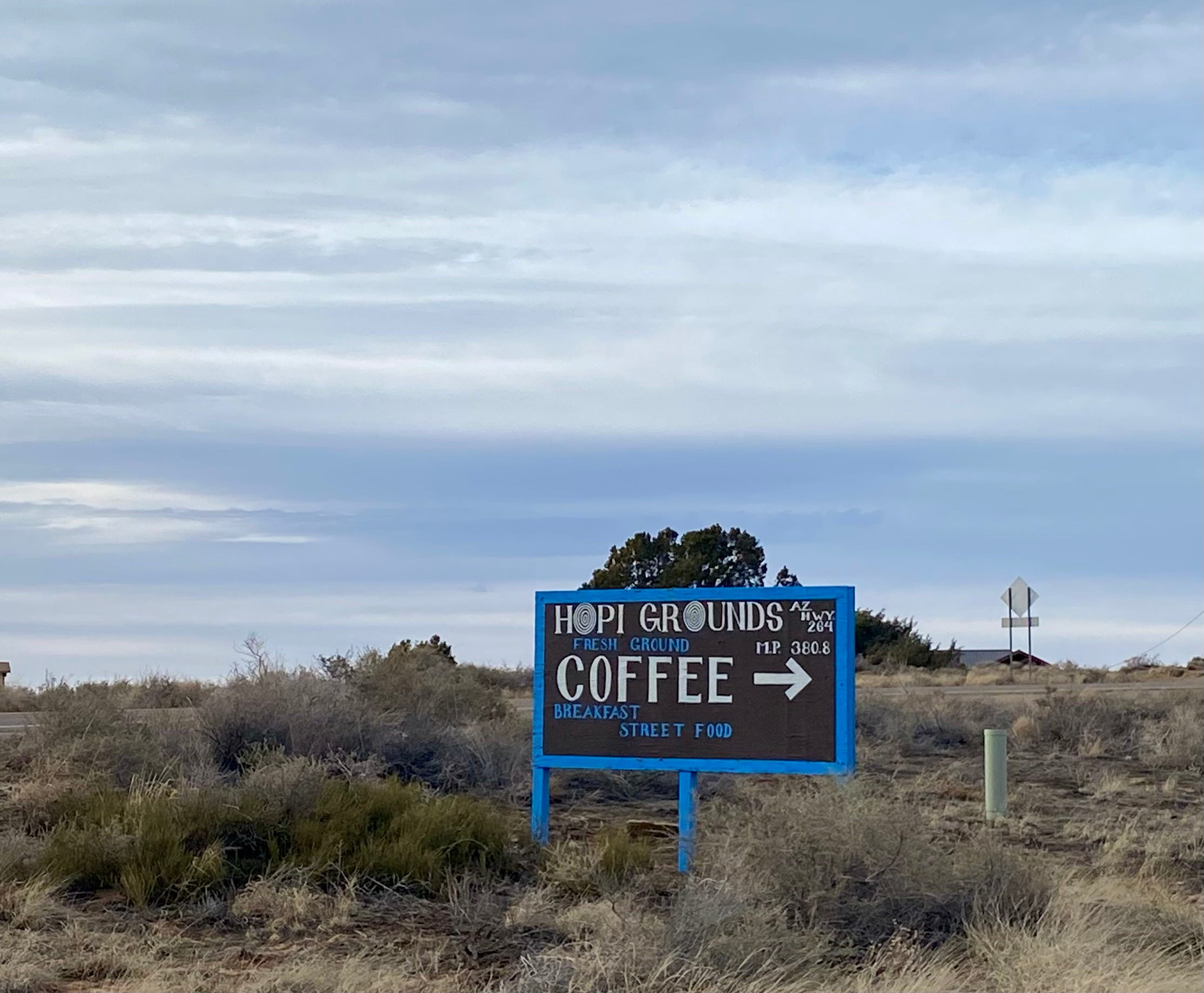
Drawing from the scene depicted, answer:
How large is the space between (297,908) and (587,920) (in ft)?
6.08

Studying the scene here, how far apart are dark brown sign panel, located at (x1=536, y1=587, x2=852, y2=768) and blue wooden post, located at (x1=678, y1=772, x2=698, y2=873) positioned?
190 mm

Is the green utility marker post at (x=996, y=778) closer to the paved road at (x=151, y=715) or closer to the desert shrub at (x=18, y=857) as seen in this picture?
the paved road at (x=151, y=715)

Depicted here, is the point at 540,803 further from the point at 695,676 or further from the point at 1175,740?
the point at 1175,740

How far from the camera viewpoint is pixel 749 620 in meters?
12.0

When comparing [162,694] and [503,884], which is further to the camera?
[162,694]

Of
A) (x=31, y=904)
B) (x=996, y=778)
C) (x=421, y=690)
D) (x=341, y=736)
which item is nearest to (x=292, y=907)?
(x=31, y=904)

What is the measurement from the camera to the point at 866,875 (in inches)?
352

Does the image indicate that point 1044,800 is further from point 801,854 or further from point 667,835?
point 801,854

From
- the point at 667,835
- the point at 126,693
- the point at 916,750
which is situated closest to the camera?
the point at 667,835

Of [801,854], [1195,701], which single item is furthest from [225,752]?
[1195,701]

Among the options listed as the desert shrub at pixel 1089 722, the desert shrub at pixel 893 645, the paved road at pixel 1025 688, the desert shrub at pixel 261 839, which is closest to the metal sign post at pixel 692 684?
the desert shrub at pixel 261 839

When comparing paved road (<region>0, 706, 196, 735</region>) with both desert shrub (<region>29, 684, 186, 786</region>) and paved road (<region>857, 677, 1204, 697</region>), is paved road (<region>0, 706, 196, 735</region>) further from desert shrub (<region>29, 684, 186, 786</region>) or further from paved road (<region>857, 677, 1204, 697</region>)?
paved road (<region>857, 677, 1204, 697</region>)

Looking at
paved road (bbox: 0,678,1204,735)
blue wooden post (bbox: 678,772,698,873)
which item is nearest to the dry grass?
blue wooden post (bbox: 678,772,698,873)

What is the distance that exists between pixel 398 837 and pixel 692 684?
9.17 feet
